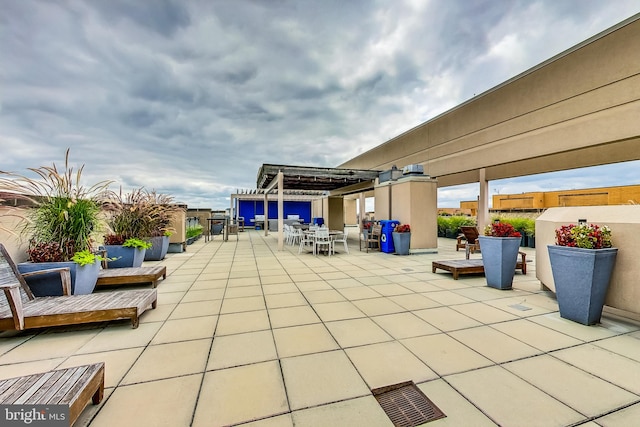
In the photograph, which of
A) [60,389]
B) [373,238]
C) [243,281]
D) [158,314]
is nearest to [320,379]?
[60,389]

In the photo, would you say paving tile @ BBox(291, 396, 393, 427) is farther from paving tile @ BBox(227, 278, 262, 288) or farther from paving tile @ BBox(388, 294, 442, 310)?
paving tile @ BBox(227, 278, 262, 288)

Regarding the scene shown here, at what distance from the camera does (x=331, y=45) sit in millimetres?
6672

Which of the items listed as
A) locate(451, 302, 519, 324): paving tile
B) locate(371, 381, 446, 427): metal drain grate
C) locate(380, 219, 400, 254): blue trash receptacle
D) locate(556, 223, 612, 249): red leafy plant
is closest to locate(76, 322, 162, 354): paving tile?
locate(371, 381, 446, 427): metal drain grate

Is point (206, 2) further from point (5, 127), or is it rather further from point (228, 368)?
point (228, 368)

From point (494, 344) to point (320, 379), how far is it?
62.6 inches

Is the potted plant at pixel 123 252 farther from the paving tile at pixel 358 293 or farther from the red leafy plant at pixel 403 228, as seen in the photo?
the red leafy plant at pixel 403 228

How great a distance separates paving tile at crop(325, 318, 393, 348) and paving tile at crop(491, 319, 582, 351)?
121 centimetres

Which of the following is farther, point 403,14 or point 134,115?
point 134,115

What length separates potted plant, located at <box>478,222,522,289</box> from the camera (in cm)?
382

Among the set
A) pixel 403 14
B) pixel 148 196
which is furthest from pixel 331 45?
pixel 148 196

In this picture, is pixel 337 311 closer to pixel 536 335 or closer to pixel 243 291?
pixel 243 291

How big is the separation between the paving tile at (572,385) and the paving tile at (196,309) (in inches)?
115

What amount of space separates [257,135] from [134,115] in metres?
5.48

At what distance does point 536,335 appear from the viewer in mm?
2377
